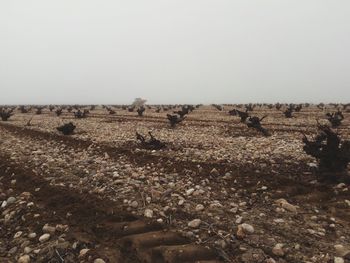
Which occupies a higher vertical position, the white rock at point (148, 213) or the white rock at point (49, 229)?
the white rock at point (148, 213)

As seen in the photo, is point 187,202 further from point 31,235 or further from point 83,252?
point 31,235

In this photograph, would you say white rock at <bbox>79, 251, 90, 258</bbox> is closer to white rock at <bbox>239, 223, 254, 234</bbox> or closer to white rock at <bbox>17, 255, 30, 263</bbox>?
white rock at <bbox>17, 255, 30, 263</bbox>

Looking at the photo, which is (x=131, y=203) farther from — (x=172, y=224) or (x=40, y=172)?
(x=40, y=172)

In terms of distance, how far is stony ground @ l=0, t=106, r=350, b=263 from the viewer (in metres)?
5.11

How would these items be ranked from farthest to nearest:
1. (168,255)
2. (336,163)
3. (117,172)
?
(117,172)
(336,163)
(168,255)

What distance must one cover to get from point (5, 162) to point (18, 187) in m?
3.02

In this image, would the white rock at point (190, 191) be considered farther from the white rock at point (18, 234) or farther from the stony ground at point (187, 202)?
the white rock at point (18, 234)

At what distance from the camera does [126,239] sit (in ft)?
17.4

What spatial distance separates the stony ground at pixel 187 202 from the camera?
511cm

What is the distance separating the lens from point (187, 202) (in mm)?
6750

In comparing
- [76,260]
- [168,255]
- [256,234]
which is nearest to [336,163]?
[256,234]

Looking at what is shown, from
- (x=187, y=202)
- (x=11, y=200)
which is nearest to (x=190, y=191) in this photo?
(x=187, y=202)

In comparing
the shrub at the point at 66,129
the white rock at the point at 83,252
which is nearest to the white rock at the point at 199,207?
the white rock at the point at 83,252

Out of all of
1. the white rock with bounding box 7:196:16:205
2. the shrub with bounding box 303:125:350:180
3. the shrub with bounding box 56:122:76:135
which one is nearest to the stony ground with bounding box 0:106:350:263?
the white rock with bounding box 7:196:16:205
